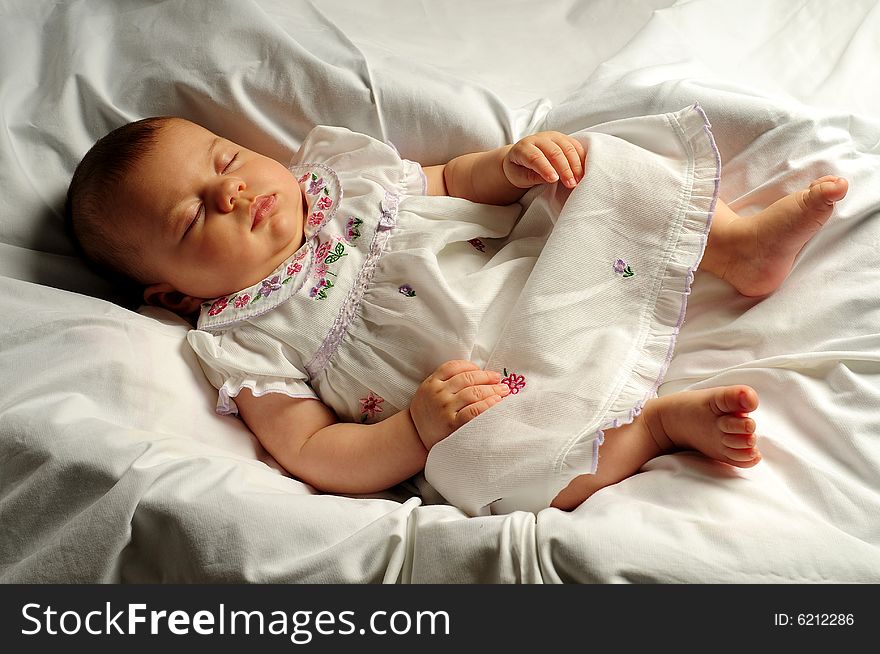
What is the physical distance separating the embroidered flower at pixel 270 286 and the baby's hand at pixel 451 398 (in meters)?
0.28

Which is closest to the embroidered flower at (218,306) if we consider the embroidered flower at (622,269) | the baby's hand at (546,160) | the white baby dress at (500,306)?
the white baby dress at (500,306)

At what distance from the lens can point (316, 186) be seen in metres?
1.35

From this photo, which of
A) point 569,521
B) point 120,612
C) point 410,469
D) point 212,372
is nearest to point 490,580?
point 569,521

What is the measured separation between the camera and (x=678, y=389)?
1.16m

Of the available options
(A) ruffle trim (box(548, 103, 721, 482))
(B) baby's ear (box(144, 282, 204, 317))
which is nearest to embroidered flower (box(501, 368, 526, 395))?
(A) ruffle trim (box(548, 103, 721, 482))

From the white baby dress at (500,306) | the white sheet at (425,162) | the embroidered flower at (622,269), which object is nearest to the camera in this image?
the white sheet at (425,162)

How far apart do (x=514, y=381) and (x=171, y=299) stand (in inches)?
22.6

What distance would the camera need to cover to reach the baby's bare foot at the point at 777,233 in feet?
3.64

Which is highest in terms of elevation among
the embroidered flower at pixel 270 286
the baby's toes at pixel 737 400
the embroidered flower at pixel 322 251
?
the baby's toes at pixel 737 400

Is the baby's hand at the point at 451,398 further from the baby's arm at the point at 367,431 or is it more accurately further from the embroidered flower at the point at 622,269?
the embroidered flower at the point at 622,269

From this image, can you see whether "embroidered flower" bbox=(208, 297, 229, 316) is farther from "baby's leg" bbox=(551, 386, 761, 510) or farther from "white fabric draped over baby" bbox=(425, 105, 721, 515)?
"baby's leg" bbox=(551, 386, 761, 510)

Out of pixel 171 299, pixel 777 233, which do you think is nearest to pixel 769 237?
pixel 777 233

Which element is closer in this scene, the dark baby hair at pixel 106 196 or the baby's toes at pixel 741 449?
the baby's toes at pixel 741 449

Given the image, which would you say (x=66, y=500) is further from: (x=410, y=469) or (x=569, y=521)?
(x=569, y=521)
